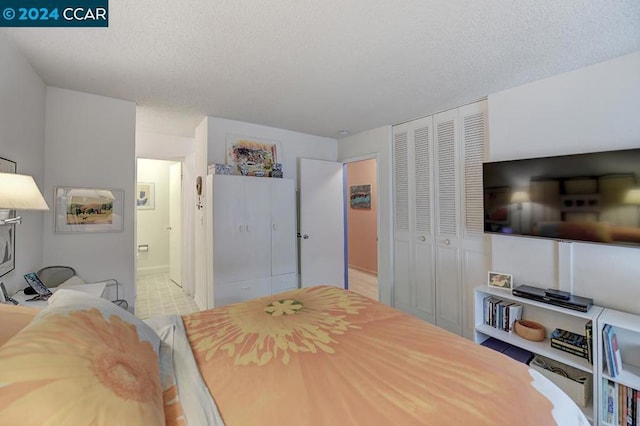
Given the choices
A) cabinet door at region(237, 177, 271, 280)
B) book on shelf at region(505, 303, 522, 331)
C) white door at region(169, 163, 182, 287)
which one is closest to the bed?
book on shelf at region(505, 303, 522, 331)

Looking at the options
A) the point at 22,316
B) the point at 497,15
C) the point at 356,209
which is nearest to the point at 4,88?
the point at 22,316

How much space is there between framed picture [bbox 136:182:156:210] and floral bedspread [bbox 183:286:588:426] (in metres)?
4.88

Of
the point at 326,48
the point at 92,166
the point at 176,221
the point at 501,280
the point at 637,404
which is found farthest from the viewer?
the point at 176,221

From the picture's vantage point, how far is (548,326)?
2301 mm

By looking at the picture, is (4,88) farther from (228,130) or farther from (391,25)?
(391,25)

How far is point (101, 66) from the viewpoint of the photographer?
2.06 m

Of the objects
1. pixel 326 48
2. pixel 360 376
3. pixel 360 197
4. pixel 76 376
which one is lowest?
pixel 360 376

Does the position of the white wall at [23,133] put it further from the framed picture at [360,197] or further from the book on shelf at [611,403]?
the framed picture at [360,197]

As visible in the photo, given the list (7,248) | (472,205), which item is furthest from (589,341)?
(7,248)

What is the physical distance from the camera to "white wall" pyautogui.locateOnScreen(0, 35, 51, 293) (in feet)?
5.63

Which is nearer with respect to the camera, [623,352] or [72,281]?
[623,352]

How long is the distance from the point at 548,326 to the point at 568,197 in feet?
3.64

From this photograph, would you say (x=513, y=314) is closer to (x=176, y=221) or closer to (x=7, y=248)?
(x=7, y=248)

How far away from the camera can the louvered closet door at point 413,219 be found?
320cm
